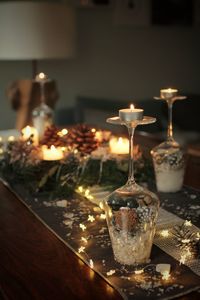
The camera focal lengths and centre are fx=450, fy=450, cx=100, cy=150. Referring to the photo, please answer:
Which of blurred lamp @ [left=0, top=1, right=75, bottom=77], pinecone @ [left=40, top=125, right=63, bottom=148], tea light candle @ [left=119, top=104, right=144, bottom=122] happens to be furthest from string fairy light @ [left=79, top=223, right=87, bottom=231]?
blurred lamp @ [left=0, top=1, right=75, bottom=77]

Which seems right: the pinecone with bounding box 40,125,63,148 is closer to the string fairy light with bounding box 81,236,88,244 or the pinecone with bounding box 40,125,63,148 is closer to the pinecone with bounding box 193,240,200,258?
the string fairy light with bounding box 81,236,88,244

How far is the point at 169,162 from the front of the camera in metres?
1.22

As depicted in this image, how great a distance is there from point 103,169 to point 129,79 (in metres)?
2.41

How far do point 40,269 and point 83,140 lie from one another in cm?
60

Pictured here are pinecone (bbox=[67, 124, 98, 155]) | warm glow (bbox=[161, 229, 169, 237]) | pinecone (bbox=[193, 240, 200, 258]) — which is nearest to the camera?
pinecone (bbox=[193, 240, 200, 258])

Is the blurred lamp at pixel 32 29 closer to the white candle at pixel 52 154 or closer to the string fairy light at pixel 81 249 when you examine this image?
the white candle at pixel 52 154

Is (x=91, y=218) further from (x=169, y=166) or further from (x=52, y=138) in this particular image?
(x=52, y=138)

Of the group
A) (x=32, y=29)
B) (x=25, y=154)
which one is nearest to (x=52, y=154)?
(x=25, y=154)

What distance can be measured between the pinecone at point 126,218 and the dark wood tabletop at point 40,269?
0.10 m

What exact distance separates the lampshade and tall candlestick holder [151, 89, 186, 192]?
1564 millimetres

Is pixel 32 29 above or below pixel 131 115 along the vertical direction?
above

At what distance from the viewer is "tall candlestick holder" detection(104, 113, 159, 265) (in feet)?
2.71

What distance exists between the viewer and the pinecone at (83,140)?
1349 millimetres

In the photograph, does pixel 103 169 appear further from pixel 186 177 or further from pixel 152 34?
pixel 152 34
